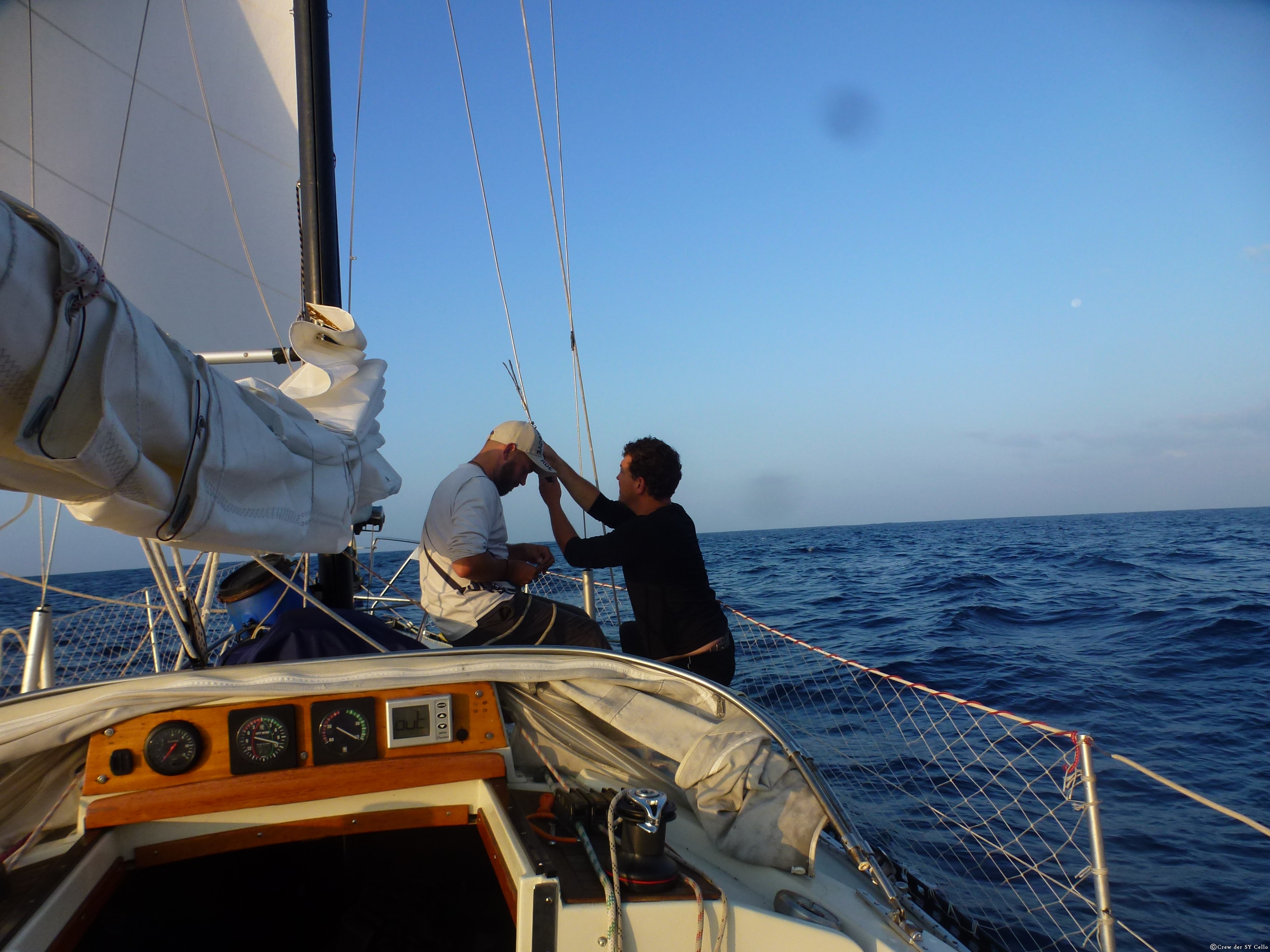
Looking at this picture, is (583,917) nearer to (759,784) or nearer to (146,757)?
(759,784)

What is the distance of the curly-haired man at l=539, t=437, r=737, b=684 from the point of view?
2936 millimetres

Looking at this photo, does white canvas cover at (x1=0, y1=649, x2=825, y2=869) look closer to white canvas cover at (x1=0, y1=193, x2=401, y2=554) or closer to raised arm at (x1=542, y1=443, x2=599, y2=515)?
white canvas cover at (x1=0, y1=193, x2=401, y2=554)

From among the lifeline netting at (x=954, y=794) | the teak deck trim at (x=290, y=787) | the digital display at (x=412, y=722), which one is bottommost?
the lifeline netting at (x=954, y=794)

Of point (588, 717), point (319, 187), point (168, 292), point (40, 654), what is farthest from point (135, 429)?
point (168, 292)

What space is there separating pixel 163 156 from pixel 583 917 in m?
4.58

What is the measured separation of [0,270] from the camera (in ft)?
3.13

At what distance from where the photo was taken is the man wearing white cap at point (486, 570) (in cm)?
277

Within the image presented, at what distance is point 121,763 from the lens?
175cm

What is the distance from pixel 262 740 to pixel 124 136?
373cm

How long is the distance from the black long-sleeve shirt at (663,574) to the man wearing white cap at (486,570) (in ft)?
0.65

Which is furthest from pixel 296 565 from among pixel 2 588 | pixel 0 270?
pixel 2 588

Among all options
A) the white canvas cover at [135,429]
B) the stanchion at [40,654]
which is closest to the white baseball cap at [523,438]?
the white canvas cover at [135,429]

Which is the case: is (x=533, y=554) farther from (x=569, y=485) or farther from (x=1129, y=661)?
(x=1129, y=661)

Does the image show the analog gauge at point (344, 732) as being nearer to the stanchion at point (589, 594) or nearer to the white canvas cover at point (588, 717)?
the white canvas cover at point (588, 717)
